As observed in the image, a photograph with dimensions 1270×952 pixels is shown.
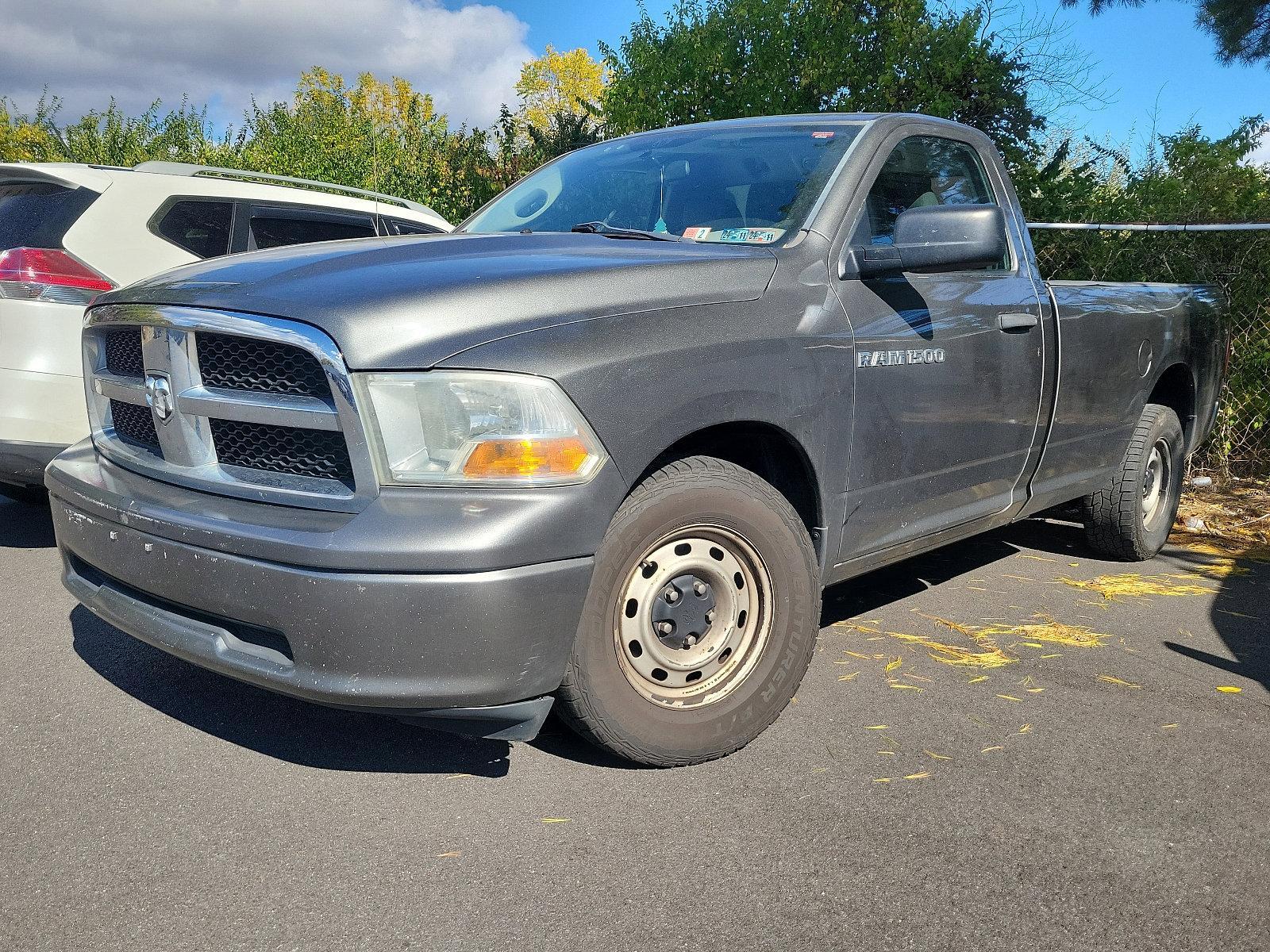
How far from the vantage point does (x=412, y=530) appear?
8.06ft

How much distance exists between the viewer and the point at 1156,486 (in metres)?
5.74

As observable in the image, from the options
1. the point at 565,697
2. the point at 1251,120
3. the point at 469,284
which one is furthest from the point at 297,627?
the point at 1251,120

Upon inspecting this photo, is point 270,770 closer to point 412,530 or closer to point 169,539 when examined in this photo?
point 169,539

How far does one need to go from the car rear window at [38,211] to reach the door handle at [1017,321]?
3.96m

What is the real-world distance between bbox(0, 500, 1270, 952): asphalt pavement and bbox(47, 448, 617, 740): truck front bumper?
0.37 m

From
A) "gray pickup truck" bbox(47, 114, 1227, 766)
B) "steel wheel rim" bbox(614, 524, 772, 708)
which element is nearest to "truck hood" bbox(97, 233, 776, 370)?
"gray pickup truck" bbox(47, 114, 1227, 766)

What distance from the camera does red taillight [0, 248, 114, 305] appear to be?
472cm

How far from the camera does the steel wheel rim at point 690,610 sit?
2922 millimetres

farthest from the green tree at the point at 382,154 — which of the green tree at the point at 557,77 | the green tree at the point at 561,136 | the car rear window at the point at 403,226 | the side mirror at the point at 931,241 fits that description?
the green tree at the point at 557,77

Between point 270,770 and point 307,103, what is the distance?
20959mm

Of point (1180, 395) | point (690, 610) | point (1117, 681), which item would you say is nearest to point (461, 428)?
point (690, 610)

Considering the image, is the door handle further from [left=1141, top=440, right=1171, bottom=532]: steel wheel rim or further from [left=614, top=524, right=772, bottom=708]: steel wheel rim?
[left=1141, top=440, right=1171, bottom=532]: steel wheel rim

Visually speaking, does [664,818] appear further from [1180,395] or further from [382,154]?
[382,154]

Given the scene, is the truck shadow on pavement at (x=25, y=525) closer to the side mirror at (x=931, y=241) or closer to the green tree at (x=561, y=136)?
the side mirror at (x=931, y=241)
